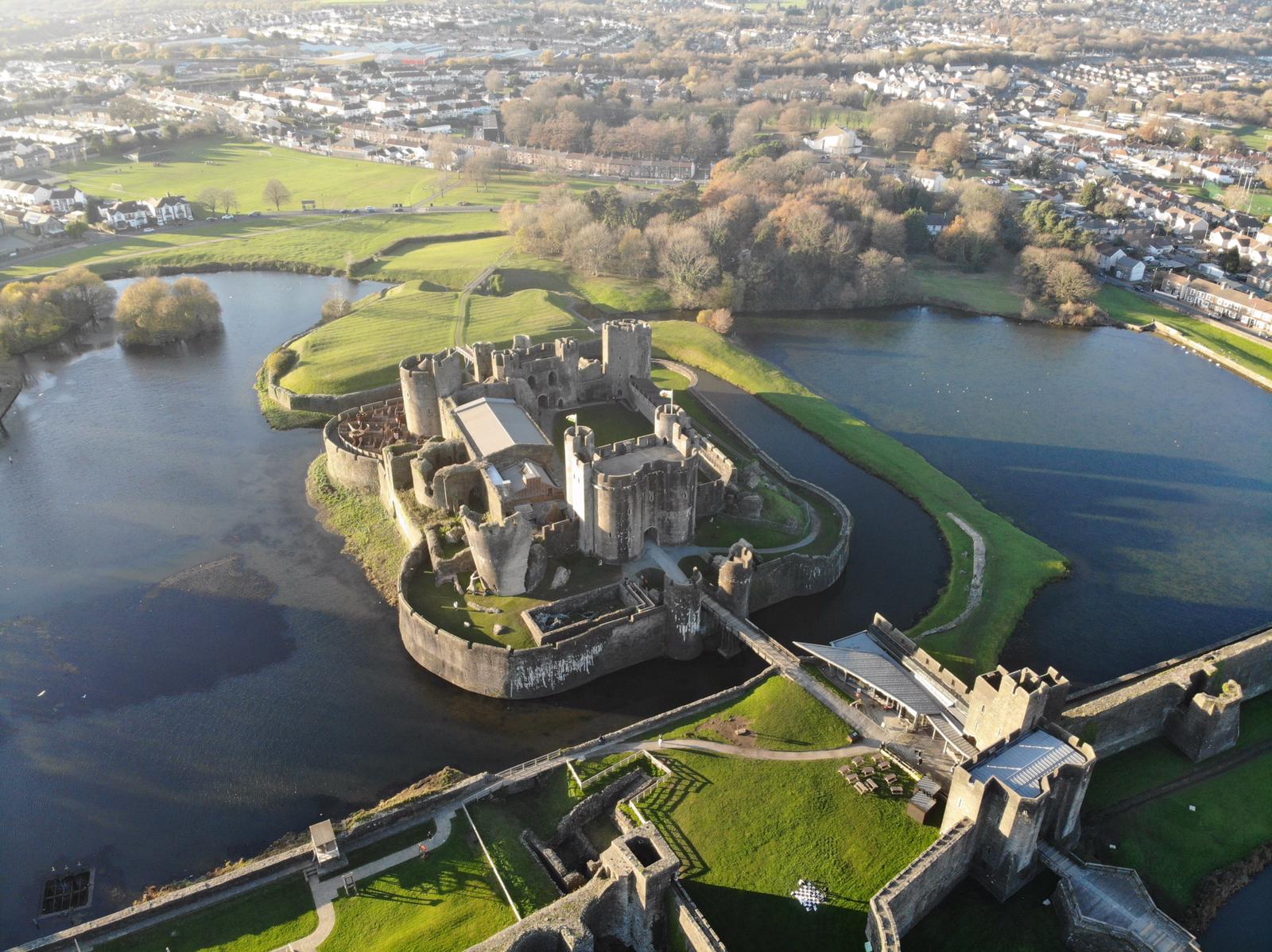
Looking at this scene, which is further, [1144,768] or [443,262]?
[443,262]

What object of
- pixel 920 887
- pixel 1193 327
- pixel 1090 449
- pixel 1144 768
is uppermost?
pixel 920 887

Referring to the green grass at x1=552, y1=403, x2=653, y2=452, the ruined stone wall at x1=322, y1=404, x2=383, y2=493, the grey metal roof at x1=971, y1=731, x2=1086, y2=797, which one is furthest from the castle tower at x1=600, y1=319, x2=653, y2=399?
the grey metal roof at x1=971, y1=731, x2=1086, y2=797

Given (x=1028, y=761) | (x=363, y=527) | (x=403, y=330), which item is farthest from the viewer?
(x=403, y=330)

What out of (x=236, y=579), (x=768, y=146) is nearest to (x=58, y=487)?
(x=236, y=579)

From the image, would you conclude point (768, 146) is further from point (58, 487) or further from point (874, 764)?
point (874, 764)

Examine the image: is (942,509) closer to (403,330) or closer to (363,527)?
(363,527)

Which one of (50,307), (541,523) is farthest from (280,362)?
(541,523)
